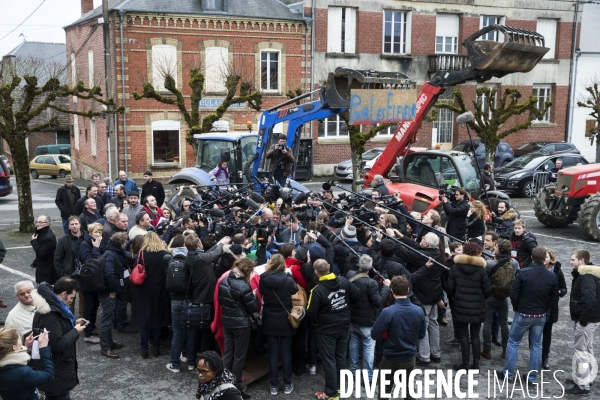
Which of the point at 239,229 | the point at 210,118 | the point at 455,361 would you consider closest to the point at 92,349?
the point at 239,229

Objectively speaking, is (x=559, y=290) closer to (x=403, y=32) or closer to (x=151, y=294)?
(x=151, y=294)

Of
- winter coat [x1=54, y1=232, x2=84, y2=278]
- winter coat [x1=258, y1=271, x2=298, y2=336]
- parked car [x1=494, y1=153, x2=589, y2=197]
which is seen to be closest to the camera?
winter coat [x1=258, y1=271, x2=298, y2=336]

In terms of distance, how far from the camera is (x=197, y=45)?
2661 cm

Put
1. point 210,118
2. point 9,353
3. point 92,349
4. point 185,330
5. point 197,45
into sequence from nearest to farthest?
point 9,353 → point 185,330 → point 92,349 → point 210,118 → point 197,45

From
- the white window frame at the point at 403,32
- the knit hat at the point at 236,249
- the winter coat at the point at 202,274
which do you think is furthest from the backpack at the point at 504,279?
the white window frame at the point at 403,32

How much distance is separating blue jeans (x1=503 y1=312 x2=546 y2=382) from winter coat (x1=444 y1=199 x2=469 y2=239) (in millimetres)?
3736

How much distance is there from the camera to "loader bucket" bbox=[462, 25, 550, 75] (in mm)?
11023

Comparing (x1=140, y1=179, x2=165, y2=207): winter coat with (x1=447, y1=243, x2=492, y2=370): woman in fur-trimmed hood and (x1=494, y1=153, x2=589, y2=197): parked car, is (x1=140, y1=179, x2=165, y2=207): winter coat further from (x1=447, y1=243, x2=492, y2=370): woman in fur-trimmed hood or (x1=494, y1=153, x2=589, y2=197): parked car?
(x1=494, y1=153, x2=589, y2=197): parked car

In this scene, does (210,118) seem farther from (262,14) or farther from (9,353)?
(9,353)

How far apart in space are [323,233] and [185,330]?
2328 millimetres

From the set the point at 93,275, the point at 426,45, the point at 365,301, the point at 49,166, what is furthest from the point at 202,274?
the point at 49,166

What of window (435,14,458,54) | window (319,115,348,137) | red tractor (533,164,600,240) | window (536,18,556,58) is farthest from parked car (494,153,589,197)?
window (536,18,556,58)

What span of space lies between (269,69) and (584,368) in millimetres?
23023

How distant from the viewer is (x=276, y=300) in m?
7.02
